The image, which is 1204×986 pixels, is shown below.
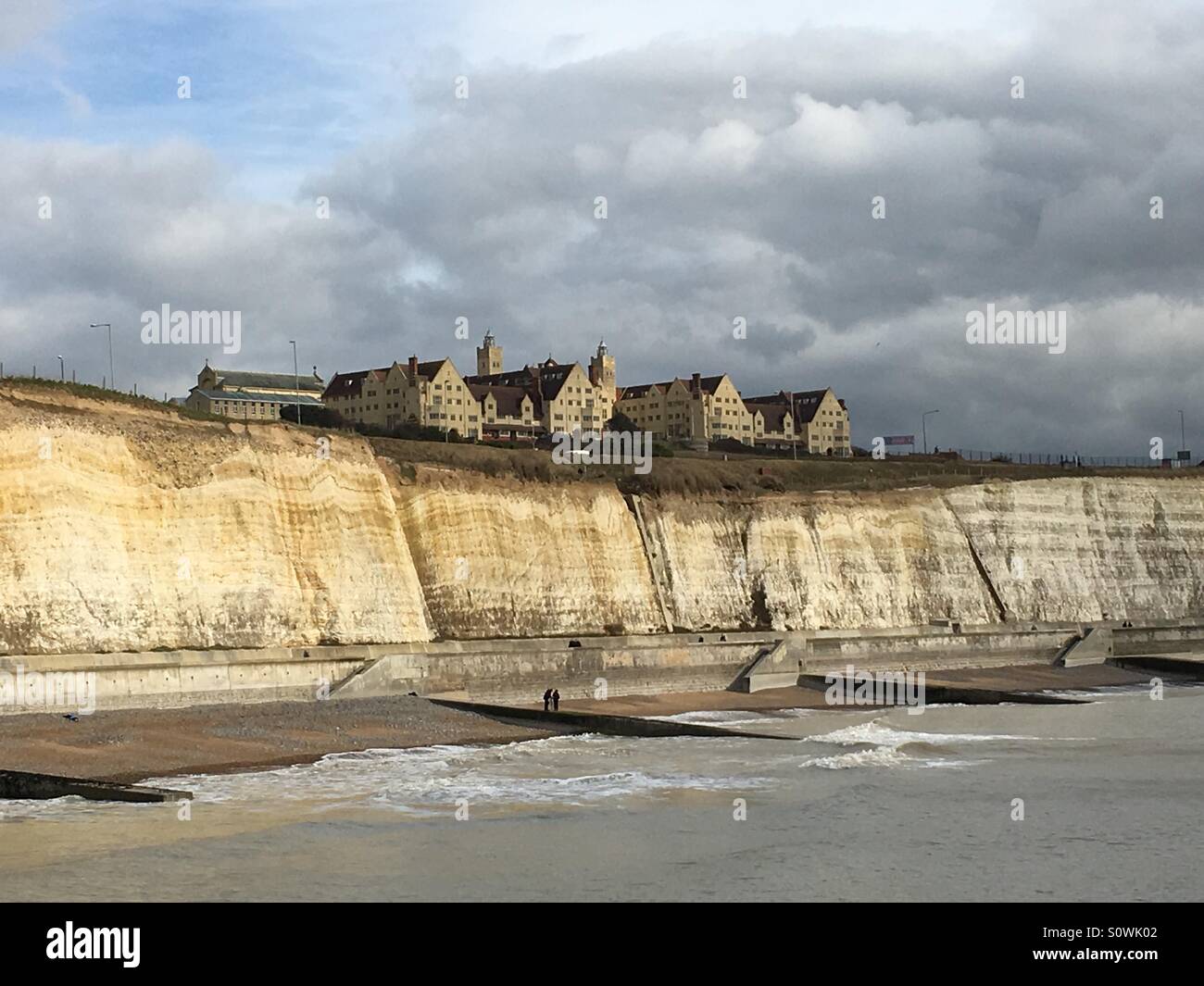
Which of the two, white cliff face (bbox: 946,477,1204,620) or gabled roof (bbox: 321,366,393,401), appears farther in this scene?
gabled roof (bbox: 321,366,393,401)

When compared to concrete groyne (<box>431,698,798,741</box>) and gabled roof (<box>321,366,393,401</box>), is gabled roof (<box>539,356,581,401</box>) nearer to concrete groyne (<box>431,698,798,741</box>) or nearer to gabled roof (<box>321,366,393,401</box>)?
gabled roof (<box>321,366,393,401</box>)

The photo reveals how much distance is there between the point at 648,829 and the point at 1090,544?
57.6 metres

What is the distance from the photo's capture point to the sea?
21.7 m

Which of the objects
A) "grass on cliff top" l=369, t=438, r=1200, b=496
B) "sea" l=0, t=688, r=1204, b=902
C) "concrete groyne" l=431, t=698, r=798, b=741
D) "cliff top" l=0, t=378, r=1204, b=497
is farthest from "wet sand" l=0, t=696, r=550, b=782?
"grass on cliff top" l=369, t=438, r=1200, b=496

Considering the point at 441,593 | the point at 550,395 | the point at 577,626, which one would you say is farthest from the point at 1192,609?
the point at 550,395

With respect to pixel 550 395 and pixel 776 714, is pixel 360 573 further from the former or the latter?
pixel 550 395

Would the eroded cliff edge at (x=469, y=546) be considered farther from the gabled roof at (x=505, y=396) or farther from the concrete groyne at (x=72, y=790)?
the gabled roof at (x=505, y=396)

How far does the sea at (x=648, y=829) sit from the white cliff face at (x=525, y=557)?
15.0 metres

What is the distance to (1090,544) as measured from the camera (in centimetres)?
7750

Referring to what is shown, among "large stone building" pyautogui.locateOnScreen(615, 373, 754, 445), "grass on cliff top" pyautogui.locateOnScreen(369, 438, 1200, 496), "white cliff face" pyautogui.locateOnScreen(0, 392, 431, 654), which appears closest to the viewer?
"white cliff face" pyautogui.locateOnScreen(0, 392, 431, 654)

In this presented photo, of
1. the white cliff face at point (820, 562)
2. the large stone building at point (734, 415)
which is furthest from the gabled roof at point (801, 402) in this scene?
the white cliff face at point (820, 562)

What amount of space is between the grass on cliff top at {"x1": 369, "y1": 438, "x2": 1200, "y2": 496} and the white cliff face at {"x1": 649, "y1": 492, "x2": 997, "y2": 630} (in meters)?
1.67

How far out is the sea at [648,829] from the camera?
21719 mm
